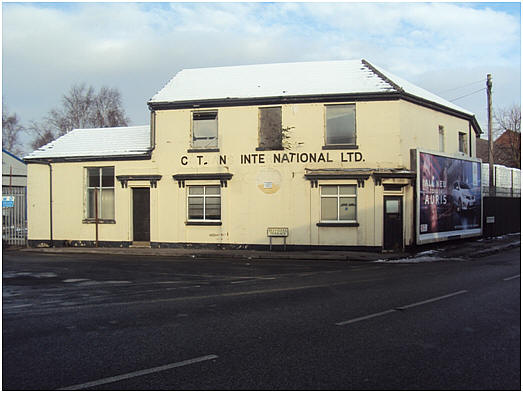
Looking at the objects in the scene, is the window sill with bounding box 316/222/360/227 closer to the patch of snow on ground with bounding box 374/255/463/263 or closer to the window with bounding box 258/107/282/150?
the patch of snow on ground with bounding box 374/255/463/263

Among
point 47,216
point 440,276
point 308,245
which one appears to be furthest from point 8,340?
point 47,216

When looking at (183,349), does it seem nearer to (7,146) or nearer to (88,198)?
(88,198)

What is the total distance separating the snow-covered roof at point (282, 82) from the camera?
21.2 m

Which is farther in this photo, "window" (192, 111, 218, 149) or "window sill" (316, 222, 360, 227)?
"window" (192, 111, 218, 149)

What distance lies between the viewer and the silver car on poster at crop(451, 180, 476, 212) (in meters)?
23.8

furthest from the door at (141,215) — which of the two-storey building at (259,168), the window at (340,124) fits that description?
the window at (340,124)

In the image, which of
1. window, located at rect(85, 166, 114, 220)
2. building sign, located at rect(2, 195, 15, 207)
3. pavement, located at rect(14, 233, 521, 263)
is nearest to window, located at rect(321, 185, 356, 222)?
pavement, located at rect(14, 233, 521, 263)

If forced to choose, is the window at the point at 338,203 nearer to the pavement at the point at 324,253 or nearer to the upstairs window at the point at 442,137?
the pavement at the point at 324,253

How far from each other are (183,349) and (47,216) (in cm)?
2000

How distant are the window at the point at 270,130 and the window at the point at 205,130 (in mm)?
2153

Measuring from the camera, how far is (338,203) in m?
20.9

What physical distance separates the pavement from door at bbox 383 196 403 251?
438 millimetres

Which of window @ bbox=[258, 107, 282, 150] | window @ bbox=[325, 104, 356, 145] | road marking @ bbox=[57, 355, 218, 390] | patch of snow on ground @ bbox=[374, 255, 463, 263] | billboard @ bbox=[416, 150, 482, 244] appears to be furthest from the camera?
window @ bbox=[258, 107, 282, 150]

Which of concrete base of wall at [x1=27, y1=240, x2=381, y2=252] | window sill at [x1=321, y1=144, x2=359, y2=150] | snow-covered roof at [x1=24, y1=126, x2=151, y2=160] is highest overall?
snow-covered roof at [x1=24, y1=126, x2=151, y2=160]
